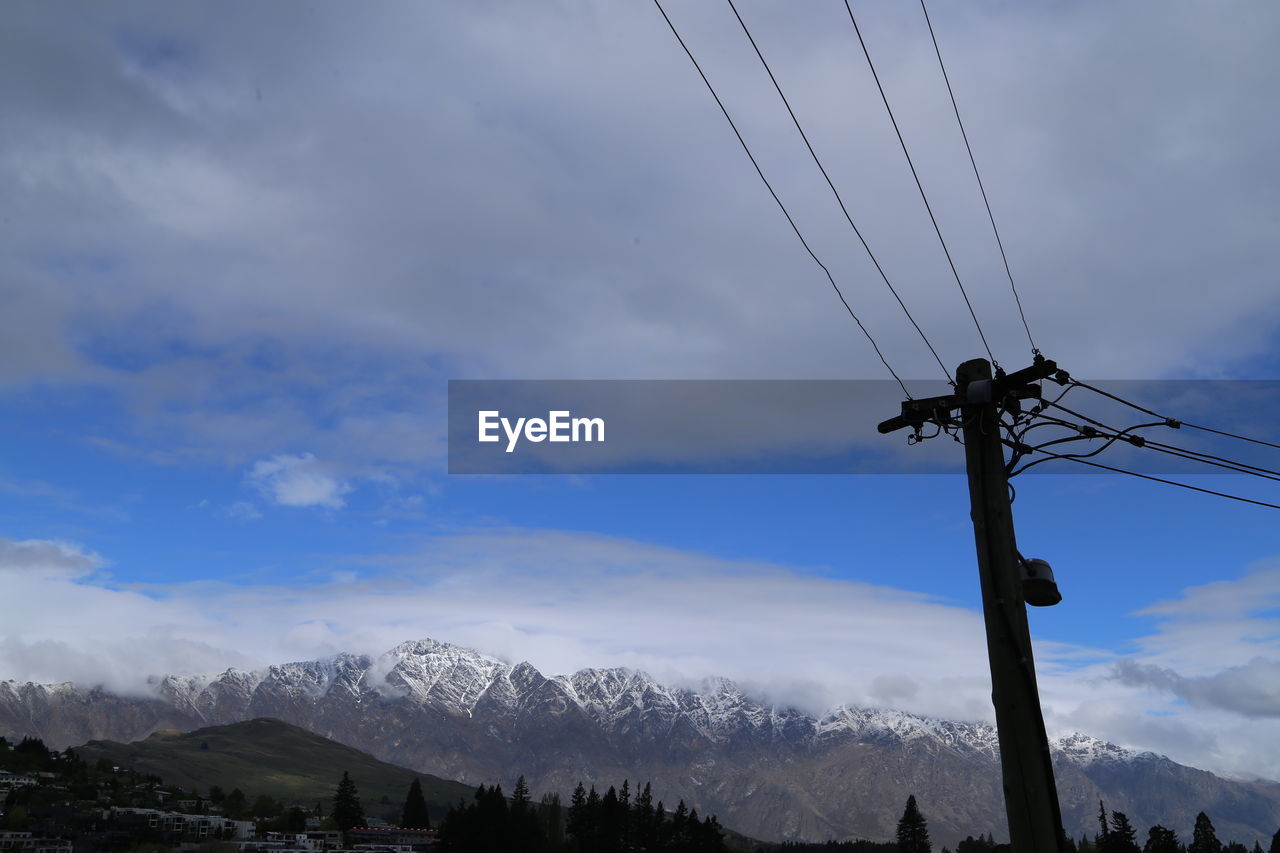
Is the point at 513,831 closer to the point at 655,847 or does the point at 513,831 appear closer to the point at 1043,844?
the point at 655,847

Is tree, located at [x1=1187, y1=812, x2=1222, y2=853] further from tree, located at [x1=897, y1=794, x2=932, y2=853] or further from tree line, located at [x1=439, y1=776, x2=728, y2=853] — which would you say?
tree line, located at [x1=439, y1=776, x2=728, y2=853]

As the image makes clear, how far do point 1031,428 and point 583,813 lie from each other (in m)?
159

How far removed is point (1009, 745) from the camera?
13.3 m

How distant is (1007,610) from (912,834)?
546ft

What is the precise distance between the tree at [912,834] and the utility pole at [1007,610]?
160 metres

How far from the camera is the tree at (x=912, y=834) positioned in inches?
6299

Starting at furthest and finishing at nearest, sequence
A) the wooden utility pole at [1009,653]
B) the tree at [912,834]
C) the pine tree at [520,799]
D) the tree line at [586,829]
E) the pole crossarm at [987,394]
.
Result: the tree at [912,834] < the pine tree at [520,799] < the tree line at [586,829] < the pole crossarm at [987,394] < the wooden utility pole at [1009,653]

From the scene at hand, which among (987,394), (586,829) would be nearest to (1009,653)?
(987,394)

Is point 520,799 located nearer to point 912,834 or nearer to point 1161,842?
point 912,834

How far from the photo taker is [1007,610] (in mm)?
13609

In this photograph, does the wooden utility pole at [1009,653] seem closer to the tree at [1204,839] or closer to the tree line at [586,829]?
the tree line at [586,829]

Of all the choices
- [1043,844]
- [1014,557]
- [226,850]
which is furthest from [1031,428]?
[226,850]

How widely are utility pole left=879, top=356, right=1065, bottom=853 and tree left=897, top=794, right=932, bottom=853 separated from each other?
160458 millimetres

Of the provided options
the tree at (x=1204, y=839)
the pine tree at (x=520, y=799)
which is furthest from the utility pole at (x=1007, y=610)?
the tree at (x=1204, y=839)
